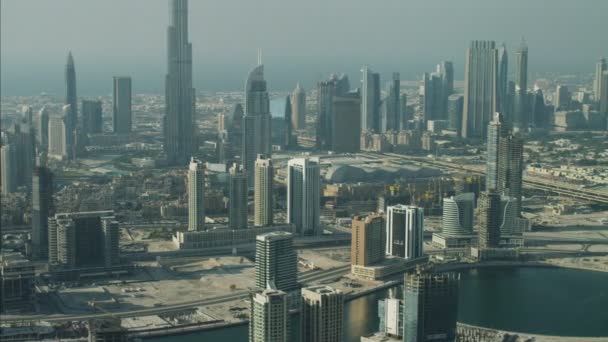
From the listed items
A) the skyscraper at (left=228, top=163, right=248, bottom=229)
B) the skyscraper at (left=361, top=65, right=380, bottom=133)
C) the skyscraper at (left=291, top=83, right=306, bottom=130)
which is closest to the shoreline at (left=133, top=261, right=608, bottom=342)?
the skyscraper at (left=228, top=163, right=248, bottom=229)

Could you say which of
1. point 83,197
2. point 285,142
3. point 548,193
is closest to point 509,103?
point 285,142

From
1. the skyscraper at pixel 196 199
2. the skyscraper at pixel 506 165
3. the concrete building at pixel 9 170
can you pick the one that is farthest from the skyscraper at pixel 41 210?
the skyscraper at pixel 506 165

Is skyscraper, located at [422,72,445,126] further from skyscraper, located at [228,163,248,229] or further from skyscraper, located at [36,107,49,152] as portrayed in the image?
skyscraper, located at [228,163,248,229]

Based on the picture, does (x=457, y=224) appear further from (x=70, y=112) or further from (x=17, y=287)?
(x=70, y=112)

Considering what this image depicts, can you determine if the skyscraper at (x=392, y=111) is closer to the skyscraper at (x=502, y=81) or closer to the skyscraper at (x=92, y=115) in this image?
the skyscraper at (x=502, y=81)

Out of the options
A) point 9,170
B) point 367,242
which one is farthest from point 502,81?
point 367,242

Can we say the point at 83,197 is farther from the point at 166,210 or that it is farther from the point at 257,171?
the point at 257,171
